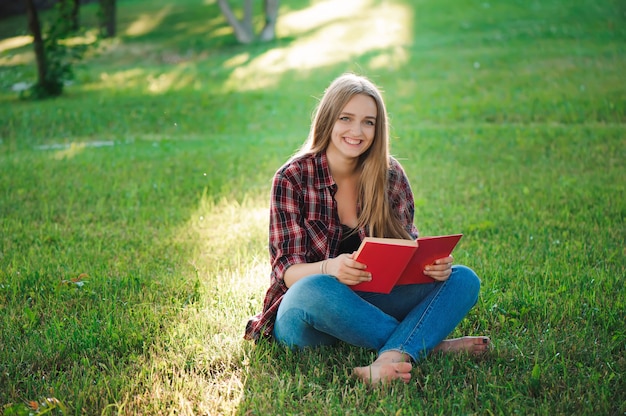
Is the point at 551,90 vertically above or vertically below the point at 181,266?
below

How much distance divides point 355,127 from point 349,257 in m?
0.73

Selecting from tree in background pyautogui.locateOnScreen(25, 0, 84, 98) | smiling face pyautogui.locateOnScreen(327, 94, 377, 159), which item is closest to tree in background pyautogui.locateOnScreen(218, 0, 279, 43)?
tree in background pyautogui.locateOnScreen(25, 0, 84, 98)

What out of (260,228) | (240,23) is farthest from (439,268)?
(240,23)

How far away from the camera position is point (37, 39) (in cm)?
1295

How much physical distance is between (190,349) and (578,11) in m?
19.8

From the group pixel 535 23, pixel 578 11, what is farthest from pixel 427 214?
pixel 578 11

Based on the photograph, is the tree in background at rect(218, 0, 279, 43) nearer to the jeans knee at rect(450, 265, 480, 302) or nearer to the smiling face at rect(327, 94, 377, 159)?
the smiling face at rect(327, 94, 377, 159)

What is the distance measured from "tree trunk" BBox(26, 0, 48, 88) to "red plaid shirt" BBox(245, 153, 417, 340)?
34.6ft

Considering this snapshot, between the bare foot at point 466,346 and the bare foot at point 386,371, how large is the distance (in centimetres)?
32

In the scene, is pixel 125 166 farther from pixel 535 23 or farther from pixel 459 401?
pixel 535 23

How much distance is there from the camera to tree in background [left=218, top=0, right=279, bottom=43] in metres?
21.4

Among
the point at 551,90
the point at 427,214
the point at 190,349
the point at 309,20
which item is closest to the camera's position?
the point at 190,349

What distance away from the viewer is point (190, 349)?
3.61 m

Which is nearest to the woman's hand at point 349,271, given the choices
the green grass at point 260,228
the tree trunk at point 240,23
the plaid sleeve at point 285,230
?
the plaid sleeve at point 285,230
